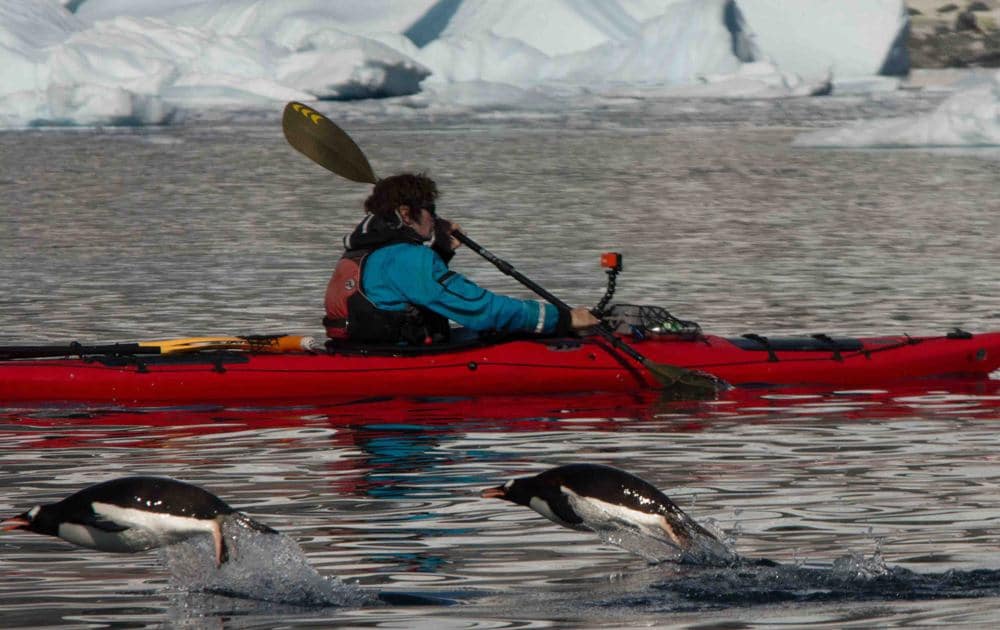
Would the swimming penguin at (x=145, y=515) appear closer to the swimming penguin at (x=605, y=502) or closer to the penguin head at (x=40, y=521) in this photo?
the penguin head at (x=40, y=521)

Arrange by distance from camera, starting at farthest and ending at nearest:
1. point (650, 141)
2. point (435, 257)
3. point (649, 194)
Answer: point (650, 141) < point (649, 194) < point (435, 257)

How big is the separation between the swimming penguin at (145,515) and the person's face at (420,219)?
3.73 m

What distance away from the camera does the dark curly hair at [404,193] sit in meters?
8.37

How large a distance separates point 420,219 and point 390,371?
0.73m

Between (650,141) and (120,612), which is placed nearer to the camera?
(120,612)

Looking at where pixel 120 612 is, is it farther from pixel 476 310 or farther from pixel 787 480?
pixel 476 310

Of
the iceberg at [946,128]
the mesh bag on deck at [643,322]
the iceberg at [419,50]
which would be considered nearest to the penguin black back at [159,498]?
the mesh bag on deck at [643,322]

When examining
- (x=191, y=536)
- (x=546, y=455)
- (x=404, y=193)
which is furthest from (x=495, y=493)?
(x=404, y=193)

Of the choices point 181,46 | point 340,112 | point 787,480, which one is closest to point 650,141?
point 340,112

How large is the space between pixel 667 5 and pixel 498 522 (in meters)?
44.3

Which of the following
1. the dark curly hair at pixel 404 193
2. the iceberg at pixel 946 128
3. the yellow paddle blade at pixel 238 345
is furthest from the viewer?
the iceberg at pixel 946 128

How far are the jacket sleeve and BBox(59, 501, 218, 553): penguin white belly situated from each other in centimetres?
371

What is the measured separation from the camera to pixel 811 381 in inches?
360

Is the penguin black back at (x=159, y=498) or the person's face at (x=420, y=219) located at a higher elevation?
the person's face at (x=420, y=219)
